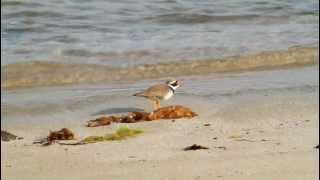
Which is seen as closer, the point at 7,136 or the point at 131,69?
the point at 7,136

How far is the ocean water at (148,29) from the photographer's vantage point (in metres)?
8.12

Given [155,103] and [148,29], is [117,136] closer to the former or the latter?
[155,103]

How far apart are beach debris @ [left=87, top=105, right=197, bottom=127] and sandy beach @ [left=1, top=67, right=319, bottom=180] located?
0.09m

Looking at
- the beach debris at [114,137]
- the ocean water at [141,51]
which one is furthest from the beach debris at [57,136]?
the ocean water at [141,51]

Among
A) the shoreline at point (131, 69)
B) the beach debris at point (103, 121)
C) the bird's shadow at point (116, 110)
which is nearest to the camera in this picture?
the beach debris at point (103, 121)

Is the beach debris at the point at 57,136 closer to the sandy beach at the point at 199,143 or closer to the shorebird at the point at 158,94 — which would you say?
the sandy beach at the point at 199,143

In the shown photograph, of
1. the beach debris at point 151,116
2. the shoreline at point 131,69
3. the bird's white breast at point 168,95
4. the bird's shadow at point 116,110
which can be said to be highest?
the shoreline at point 131,69

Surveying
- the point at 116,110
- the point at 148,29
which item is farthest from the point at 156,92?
the point at 148,29

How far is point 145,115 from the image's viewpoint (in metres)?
5.37

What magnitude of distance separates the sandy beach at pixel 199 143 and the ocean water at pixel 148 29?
1.81 metres

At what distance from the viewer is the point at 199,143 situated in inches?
172

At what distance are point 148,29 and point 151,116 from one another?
4167mm

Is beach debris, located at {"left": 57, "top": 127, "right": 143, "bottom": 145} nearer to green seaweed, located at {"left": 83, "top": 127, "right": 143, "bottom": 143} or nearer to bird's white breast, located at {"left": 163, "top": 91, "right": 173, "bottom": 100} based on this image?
green seaweed, located at {"left": 83, "top": 127, "right": 143, "bottom": 143}

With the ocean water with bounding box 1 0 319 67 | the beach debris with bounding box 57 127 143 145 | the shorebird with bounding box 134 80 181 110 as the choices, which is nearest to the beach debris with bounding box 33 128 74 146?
the beach debris with bounding box 57 127 143 145
